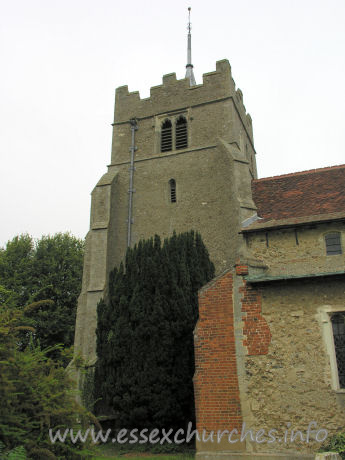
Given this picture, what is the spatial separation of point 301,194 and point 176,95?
855 centimetres

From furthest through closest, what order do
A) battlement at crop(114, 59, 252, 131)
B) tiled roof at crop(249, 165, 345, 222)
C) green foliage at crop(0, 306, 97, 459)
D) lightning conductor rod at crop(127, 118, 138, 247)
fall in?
battlement at crop(114, 59, 252, 131), lightning conductor rod at crop(127, 118, 138, 247), tiled roof at crop(249, 165, 345, 222), green foliage at crop(0, 306, 97, 459)

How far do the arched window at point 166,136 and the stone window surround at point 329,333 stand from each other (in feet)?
39.2

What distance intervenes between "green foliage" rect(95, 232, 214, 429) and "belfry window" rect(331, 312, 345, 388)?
14.1 feet

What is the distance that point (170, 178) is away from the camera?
17.9 meters

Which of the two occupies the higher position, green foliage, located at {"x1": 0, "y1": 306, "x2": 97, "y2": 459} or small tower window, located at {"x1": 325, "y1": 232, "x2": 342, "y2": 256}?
small tower window, located at {"x1": 325, "y1": 232, "x2": 342, "y2": 256}

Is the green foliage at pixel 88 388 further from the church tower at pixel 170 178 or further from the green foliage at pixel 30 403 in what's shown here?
the green foliage at pixel 30 403

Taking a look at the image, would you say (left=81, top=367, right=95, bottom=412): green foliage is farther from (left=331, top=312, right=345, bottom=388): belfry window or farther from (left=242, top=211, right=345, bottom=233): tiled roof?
(left=331, top=312, right=345, bottom=388): belfry window

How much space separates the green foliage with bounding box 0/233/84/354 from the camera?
75.5 ft

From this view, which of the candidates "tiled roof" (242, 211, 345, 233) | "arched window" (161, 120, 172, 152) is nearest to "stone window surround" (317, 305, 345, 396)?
"tiled roof" (242, 211, 345, 233)

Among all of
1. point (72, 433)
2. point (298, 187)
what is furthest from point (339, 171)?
point (72, 433)

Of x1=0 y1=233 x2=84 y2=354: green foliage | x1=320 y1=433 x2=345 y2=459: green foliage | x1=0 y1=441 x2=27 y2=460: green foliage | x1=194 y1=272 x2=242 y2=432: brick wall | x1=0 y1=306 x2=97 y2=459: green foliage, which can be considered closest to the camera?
x1=0 y1=441 x2=27 y2=460: green foliage

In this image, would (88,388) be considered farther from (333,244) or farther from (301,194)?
(301,194)

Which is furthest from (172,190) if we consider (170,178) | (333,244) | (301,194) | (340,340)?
(340,340)

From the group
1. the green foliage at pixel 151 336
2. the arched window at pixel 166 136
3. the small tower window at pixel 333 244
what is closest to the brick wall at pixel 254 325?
the small tower window at pixel 333 244
